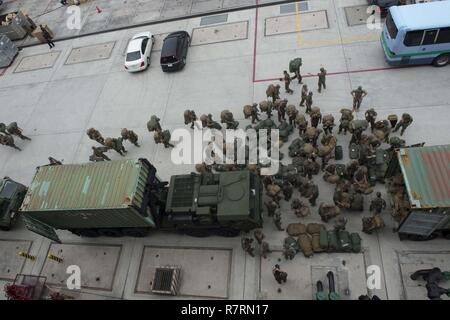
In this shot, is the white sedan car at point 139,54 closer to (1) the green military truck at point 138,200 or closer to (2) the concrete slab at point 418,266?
(1) the green military truck at point 138,200

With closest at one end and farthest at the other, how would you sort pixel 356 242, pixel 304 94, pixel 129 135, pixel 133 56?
pixel 356 242, pixel 304 94, pixel 129 135, pixel 133 56

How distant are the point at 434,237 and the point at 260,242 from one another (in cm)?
628

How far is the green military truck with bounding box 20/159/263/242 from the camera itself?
12.3 m

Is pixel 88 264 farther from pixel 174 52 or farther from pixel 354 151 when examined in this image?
pixel 174 52

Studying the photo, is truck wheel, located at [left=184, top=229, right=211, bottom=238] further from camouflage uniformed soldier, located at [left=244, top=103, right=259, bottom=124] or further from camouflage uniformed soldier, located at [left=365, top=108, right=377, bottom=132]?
camouflage uniformed soldier, located at [left=365, top=108, right=377, bottom=132]

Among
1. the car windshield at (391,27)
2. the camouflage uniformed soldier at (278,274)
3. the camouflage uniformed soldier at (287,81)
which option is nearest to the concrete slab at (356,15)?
the car windshield at (391,27)

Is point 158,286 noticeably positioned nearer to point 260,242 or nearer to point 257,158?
point 260,242

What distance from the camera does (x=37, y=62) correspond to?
25781 mm

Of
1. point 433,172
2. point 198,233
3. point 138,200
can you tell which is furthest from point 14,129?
point 433,172

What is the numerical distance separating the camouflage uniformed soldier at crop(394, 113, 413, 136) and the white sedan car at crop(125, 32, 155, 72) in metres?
15.3

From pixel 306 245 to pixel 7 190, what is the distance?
14.1 metres

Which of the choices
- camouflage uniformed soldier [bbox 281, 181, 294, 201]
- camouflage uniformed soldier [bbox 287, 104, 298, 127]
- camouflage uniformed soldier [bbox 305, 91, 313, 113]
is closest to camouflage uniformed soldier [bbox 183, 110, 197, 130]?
camouflage uniformed soldier [bbox 287, 104, 298, 127]

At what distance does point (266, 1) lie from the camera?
2423 cm

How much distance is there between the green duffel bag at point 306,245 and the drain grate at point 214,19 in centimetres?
1727
